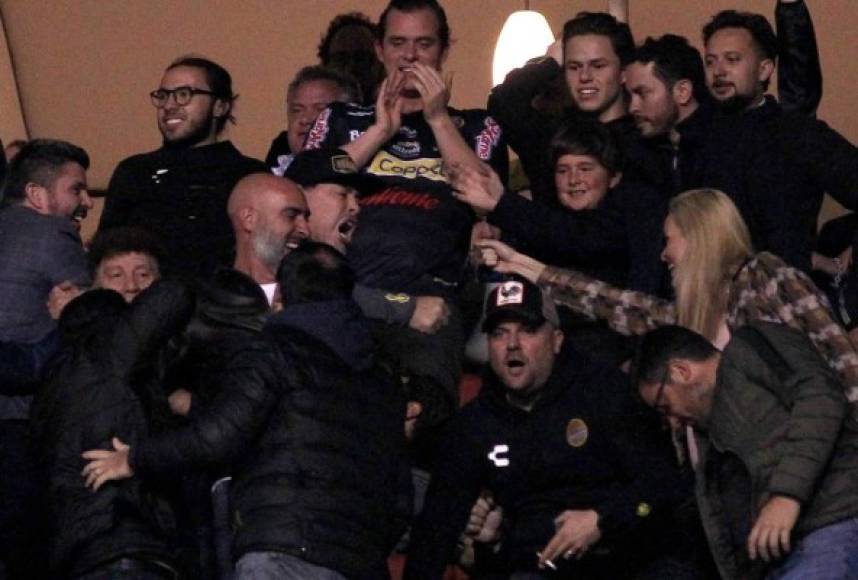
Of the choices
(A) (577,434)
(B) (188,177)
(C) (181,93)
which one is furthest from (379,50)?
(A) (577,434)

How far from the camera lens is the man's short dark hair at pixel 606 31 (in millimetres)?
8289

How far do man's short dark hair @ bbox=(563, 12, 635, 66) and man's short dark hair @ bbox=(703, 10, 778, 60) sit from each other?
311 mm

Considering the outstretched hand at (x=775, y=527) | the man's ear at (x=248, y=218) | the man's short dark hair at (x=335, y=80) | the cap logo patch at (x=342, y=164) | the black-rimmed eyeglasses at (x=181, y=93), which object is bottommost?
the outstretched hand at (x=775, y=527)

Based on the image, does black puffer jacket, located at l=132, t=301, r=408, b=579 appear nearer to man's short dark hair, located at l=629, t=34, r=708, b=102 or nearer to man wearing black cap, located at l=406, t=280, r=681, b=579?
man wearing black cap, located at l=406, t=280, r=681, b=579

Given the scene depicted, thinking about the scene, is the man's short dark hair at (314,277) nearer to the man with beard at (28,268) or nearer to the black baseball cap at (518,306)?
the black baseball cap at (518,306)

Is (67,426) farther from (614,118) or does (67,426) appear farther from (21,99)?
(21,99)

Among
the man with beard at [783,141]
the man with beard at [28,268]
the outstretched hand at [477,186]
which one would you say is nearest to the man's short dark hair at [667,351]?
the man with beard at [783,141]

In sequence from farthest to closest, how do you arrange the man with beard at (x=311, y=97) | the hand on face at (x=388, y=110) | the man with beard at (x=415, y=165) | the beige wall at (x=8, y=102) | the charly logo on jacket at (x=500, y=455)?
1. the beige wall at (x=8, y=102)
2. the man with beard at (x=311, y=97)
3. the hand on face at (x=388, y=110)
4. the man with beard at (x=415, y=165)
5. the charly logo on jacket at (x=500, y=455)

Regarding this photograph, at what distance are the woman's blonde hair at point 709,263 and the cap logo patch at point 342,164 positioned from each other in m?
1.13

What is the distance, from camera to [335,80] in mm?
8570

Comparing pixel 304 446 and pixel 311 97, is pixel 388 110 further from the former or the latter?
pixel 304 446

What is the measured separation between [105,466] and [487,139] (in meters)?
2.17

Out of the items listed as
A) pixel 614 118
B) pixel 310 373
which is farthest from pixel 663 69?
pixel 310 373

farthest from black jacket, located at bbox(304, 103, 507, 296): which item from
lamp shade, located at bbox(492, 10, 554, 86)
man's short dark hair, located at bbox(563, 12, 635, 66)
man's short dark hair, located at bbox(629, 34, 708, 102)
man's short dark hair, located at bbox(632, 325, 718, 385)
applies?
lamp shade, located at bbox(492, 10, 554, 86)
